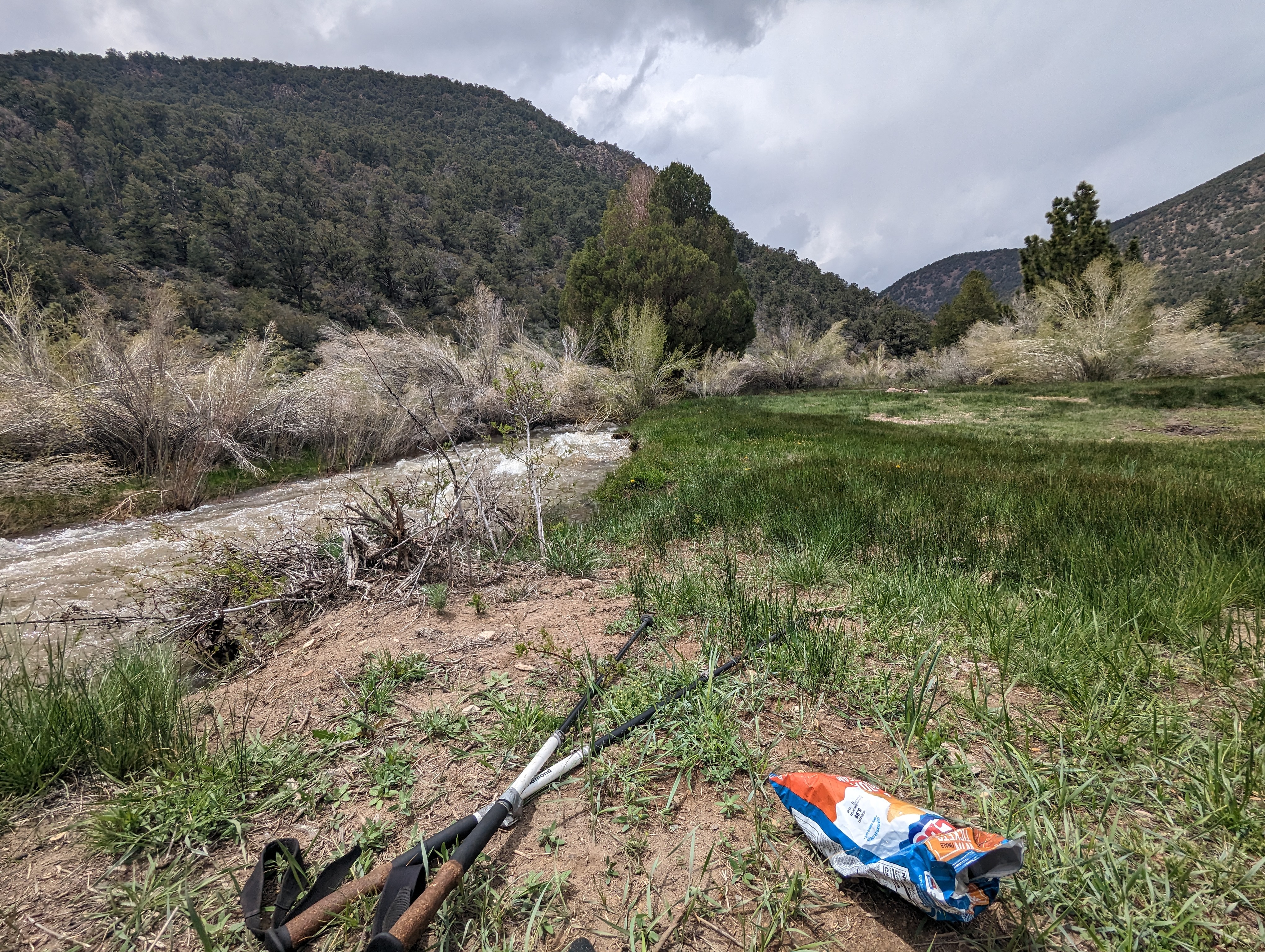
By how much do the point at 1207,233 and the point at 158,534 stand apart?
94.0m

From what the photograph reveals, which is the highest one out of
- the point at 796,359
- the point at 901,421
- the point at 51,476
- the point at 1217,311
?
the point at 1217,311

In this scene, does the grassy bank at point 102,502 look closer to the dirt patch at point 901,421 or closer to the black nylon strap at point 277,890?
the black nylon strap at point 277,890

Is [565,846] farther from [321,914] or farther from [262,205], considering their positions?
[262,205]

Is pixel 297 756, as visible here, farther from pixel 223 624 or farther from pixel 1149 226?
pixel 1149 226

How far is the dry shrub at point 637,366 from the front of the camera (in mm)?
16141

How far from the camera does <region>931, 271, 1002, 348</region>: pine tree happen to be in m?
35.6

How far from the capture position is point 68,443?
707 cm

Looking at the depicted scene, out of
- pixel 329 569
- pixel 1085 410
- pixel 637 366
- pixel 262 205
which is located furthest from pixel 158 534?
pixel 262 205

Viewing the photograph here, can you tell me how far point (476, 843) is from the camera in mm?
1166

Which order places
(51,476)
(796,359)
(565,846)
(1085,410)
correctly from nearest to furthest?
(565,846)
(51,476)
(1085,410)
(796,359)

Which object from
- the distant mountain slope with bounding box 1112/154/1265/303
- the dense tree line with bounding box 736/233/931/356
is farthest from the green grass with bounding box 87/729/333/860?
the distant mountain slope with bounding box 1112/154/1265/303

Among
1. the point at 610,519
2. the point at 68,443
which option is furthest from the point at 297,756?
the point at 68,443

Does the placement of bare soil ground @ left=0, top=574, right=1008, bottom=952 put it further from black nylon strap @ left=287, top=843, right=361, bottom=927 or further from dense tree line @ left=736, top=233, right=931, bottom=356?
dense tree line @ left=736, top=233, right=931, bottom=356

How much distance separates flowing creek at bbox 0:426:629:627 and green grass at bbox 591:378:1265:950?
8.29 ft
